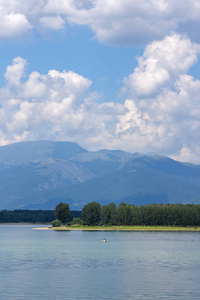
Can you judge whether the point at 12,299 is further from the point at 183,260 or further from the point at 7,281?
the point at 183,260

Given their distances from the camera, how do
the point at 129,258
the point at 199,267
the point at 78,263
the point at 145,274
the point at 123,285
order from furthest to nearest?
1. the point at 129,258
2. the point at 78,263
3. the point at 199,267
4. the point at 145,274
5. the point at 123,285

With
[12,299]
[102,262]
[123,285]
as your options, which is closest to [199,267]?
[102,262]

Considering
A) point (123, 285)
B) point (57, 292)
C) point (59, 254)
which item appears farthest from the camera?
point (59, 254)

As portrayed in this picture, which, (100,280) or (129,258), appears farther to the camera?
(129,258)

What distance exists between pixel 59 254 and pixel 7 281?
47712mm

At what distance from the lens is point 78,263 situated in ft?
340

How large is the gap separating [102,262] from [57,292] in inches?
1517

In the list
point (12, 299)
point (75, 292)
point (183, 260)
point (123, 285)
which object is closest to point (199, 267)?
point (183, 260)

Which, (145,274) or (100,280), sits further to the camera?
(145,274)

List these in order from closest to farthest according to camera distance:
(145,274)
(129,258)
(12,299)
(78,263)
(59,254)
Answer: (12,299)
(145,274)
(78,263)
(129,258)
(59,254)

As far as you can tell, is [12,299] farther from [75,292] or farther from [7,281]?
[7,281]

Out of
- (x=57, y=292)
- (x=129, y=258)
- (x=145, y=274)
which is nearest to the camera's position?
(x=57, y=292)

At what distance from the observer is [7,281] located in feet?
254

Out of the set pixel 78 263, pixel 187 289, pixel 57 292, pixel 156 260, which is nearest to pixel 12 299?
pixel 57 292
